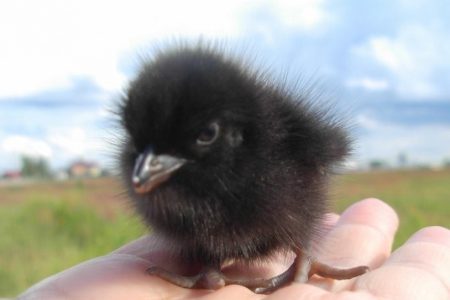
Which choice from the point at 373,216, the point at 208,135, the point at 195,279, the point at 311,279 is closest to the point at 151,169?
the point at 208,135

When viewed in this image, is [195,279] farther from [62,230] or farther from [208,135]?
[62,230]

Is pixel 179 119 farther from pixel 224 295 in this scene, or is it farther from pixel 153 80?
pixel 224 295

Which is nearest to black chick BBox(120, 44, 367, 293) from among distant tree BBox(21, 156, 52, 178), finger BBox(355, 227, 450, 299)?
finger BBox(355, 227, 450, 299)

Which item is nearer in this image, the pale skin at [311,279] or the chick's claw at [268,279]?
the pale skin at [311,279]

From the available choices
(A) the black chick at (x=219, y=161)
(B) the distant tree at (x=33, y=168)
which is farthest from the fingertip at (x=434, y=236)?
(B) the distant tree at (x=33, y=168)

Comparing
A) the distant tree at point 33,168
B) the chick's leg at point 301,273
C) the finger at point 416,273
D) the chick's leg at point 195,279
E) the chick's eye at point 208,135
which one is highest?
the chick's eye at point 208,135

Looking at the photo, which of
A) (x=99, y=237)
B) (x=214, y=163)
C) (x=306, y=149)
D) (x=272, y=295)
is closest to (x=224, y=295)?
(x=272, y=295)

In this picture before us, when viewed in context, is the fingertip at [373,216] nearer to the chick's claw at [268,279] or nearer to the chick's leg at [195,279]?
the chick's claw at [268,279]

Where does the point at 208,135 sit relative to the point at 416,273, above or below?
above
